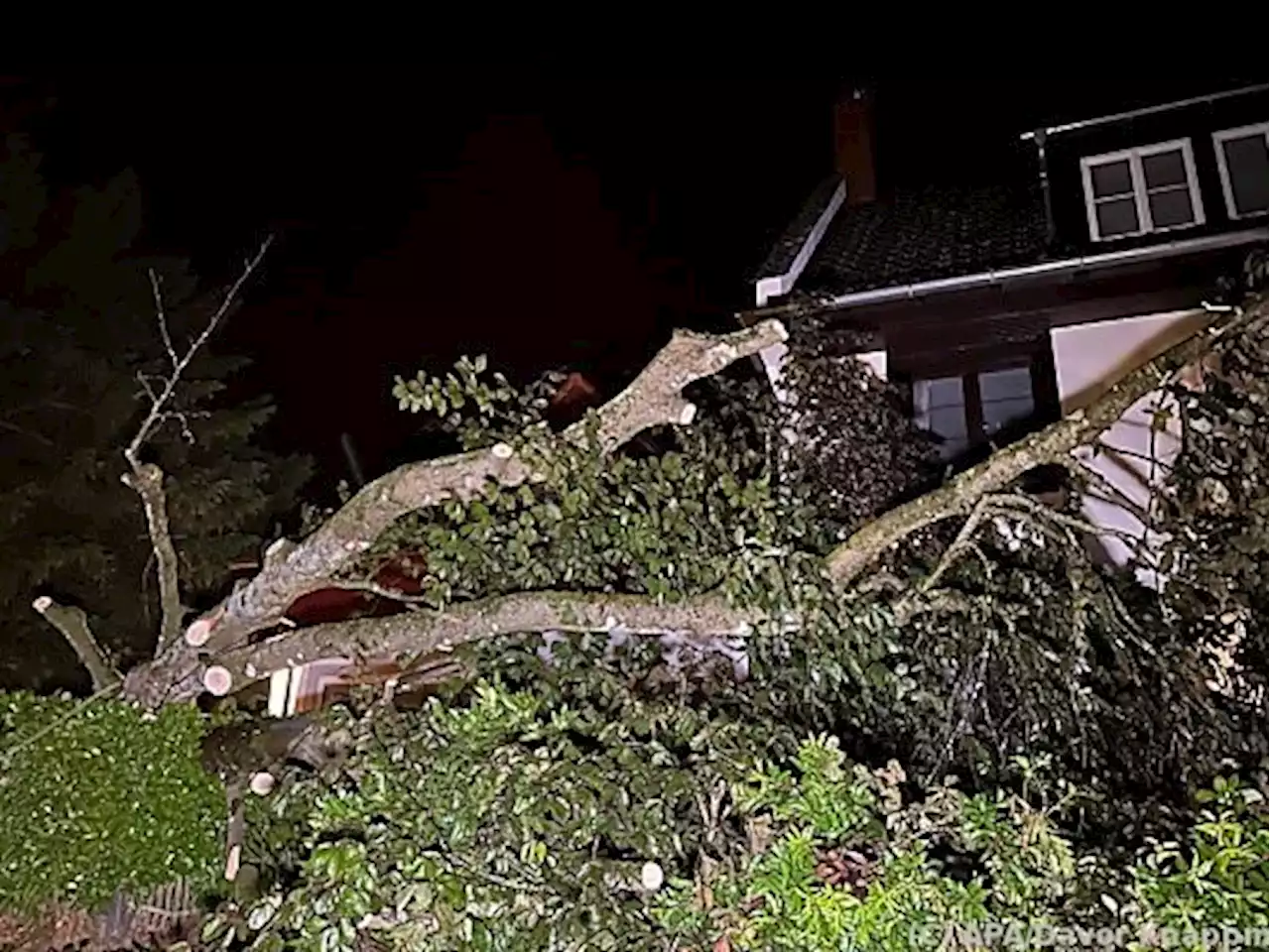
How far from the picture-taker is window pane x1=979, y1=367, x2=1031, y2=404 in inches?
228

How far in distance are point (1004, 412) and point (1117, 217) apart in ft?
3.76

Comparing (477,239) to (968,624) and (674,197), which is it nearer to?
(674,197)

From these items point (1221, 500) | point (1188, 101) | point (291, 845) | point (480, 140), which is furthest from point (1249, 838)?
point (480, 140)

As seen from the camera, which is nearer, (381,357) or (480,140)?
(480,140)

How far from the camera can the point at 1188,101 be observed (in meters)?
5.75

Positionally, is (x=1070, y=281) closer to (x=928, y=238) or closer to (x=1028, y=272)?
(x=1028, y=272)

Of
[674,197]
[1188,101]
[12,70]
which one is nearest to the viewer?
[1188,101]

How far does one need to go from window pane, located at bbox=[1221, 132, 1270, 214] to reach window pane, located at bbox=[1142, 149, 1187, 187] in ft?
0.68

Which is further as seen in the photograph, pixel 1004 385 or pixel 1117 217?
pixel 1004 385

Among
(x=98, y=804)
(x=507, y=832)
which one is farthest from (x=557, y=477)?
(x=98, y=804)

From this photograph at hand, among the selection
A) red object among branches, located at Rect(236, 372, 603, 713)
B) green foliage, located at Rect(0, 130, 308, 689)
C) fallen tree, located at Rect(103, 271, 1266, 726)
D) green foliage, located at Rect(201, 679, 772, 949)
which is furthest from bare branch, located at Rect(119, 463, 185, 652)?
green foliage, located at Rect(0, 130, 308, 689)

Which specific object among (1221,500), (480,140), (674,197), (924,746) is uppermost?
(480,140)

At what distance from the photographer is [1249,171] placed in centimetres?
548

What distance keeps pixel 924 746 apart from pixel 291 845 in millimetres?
1795
